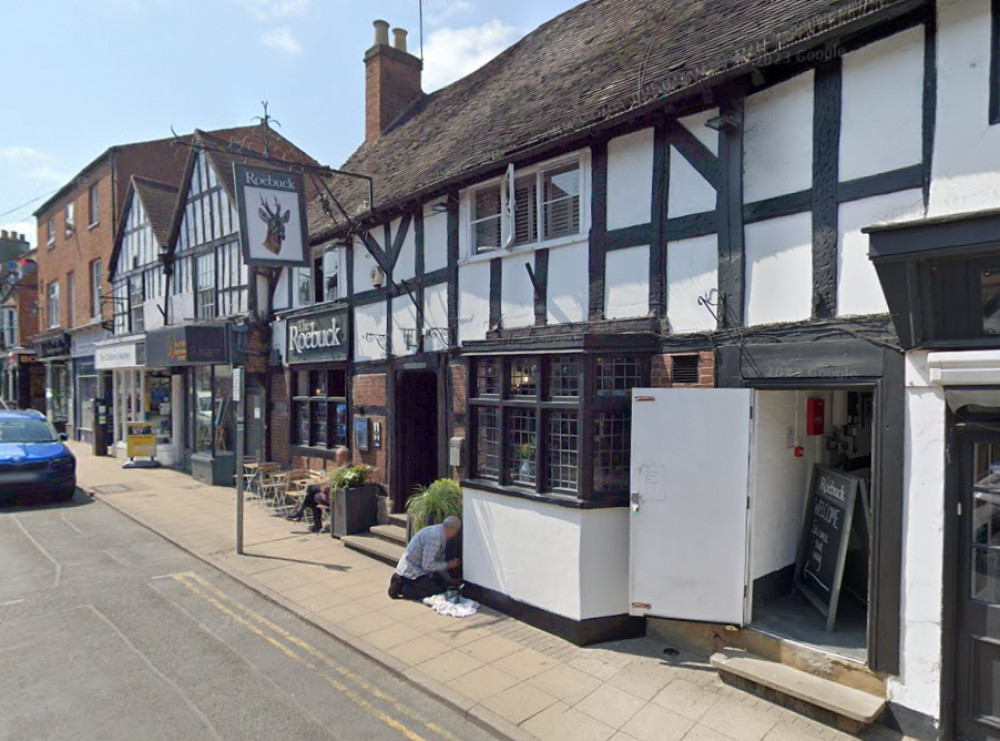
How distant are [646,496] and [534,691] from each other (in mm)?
1979

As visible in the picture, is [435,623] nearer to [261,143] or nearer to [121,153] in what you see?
[261,143]

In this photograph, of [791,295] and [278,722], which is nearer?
[278,722]

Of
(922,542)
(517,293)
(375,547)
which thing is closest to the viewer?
(922,542)

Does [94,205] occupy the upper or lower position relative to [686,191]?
upper

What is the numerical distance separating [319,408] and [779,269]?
30.8 ft

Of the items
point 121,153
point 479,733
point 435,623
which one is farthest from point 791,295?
point 121,153

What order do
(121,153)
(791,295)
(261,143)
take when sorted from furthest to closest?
(121,153) → (261,143) → (791,295)

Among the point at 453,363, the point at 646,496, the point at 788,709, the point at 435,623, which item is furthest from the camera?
the point at 453,363

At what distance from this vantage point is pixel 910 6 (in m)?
4.32

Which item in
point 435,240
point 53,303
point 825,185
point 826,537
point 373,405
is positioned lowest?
point 826,537

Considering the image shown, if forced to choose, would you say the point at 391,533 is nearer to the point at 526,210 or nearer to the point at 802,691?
the point at 526,210

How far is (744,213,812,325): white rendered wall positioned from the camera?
5.10 m

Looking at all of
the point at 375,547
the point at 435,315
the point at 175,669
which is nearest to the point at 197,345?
the point at 435,315

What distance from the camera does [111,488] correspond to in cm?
1397
